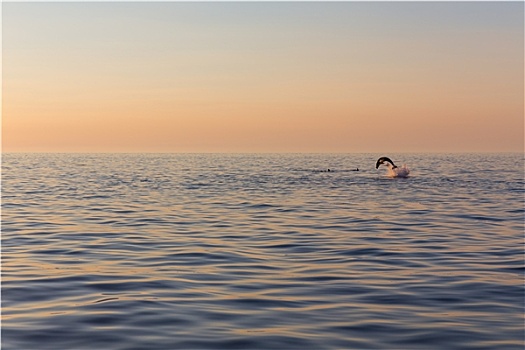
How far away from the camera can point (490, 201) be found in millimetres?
36250

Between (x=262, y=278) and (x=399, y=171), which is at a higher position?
(x=399, y=171)

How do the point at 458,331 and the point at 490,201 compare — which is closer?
the point at 458,331

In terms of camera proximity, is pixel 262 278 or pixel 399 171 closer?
pixel 262 278

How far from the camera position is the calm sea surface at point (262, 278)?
10945 millimetres

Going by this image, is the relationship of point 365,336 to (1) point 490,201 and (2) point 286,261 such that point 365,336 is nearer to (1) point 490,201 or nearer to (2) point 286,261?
(2) point 286,261

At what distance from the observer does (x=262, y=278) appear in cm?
1538

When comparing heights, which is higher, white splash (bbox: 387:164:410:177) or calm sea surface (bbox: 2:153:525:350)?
white splash (bbox: 387:164:410:177)

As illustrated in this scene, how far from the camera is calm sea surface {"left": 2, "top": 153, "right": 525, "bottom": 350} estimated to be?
35.9ft

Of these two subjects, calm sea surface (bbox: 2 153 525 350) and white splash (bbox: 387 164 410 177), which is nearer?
calm sea surface (bbox: 2 153 525 350)

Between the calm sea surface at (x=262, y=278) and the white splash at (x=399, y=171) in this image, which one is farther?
the white splash at (x=399, y=171)

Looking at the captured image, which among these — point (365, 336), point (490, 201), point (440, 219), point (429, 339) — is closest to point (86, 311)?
point (365, 336)

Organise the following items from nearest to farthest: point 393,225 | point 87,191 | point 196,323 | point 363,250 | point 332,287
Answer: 1. point 196,323
2. point 332,287
3. point 363,250
4. point 393,225
5. point 87,191

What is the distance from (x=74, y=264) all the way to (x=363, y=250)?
24.0 ft

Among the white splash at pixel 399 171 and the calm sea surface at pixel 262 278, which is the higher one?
the white splash at pixel 399 171
